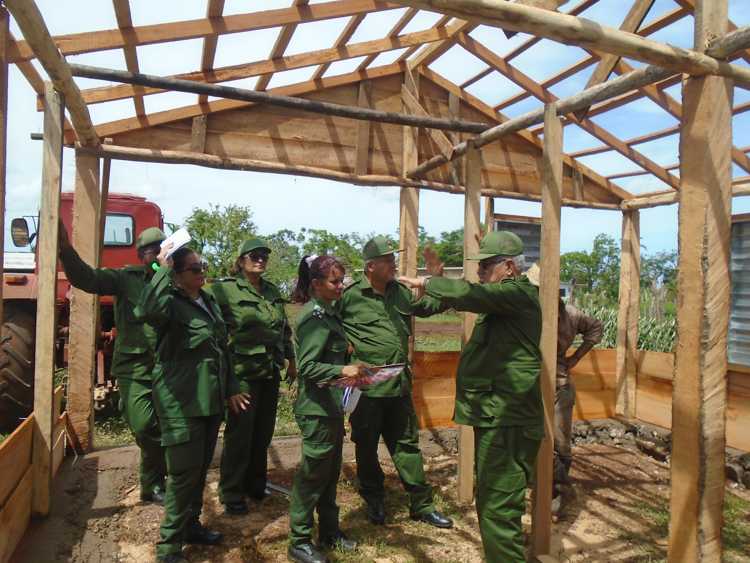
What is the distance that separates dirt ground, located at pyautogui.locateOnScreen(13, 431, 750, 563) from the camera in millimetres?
3324

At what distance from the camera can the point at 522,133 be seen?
616cm

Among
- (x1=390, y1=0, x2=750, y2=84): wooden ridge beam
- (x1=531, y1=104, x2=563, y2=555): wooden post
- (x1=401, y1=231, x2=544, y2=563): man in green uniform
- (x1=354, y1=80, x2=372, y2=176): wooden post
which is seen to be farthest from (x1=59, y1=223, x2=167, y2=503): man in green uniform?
(x1=390, y1=0, x2=750, y2=84): wooden ridge beam

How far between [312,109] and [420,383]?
2.97 metres

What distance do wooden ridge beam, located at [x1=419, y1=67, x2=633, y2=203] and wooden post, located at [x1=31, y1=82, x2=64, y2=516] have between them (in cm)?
338

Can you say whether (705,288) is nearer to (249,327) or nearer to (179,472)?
(179,472)

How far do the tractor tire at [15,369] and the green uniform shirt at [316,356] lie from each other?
3097 mm

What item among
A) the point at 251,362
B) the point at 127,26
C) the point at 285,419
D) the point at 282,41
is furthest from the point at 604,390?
the point at 127,26

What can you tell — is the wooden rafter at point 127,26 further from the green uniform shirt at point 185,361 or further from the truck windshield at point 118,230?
the truck windshield at point 118,230

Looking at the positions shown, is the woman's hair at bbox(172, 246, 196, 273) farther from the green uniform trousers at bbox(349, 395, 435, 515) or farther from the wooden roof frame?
the green uniform trousers at bbox(349, 395, 435, 515)

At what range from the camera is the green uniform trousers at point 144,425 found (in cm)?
374

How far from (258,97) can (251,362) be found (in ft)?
6.23

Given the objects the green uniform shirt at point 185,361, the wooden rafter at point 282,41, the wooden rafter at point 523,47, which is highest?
the wooden rafter at point 523,47

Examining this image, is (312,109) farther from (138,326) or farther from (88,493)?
(88,493)

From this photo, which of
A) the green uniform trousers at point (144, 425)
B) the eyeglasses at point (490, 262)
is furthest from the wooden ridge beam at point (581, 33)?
the green uniform trousers at point (144, 425)
